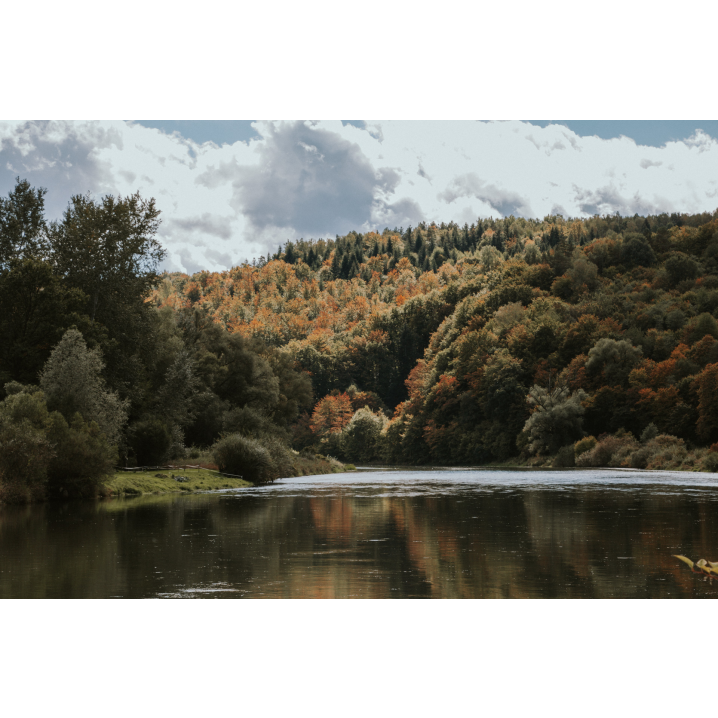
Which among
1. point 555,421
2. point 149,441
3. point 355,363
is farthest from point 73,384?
point 355,363

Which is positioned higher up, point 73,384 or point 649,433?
point 73,384

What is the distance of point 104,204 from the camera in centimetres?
5262

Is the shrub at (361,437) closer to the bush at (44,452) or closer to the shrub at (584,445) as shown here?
the shrub at (584,445)

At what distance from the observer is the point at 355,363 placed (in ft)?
527

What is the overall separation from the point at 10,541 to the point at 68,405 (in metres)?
Answer: 19.1

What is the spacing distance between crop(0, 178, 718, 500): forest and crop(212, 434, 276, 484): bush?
0.13 metres

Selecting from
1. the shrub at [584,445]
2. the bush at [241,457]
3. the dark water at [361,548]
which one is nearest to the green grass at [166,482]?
the bush at [241,457]

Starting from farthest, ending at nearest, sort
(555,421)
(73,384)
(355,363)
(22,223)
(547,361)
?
(355,363), (547,361), (555,421), (22,223), (73,384)

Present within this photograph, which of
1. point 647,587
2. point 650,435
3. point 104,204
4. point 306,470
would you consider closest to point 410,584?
point 647,587

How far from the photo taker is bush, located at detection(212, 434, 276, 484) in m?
54.0

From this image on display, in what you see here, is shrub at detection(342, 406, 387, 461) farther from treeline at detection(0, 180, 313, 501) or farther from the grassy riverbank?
the grassy riverbank

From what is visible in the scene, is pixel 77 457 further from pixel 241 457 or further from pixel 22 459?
pixel 241 457

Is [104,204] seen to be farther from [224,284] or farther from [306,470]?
[224,284]

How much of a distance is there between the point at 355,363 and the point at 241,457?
10609cm
